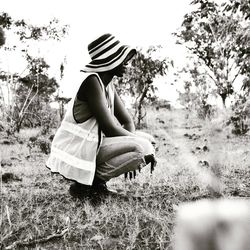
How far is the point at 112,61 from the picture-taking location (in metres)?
2.29

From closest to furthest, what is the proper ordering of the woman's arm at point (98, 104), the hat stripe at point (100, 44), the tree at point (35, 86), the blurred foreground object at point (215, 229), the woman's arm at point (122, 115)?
the blurred foreground object at point (215, 229)
the woman's arm at point (98, 104)
the hat stripe at point (100, 44)
the woman's arm at point (122, 115)
the tree at point (35, 86)

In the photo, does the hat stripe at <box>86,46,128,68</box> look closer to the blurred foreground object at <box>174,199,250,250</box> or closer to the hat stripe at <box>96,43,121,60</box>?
the hat stripe at <box>96,43,121,60</box>

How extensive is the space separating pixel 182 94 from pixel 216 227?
16609 millimetres

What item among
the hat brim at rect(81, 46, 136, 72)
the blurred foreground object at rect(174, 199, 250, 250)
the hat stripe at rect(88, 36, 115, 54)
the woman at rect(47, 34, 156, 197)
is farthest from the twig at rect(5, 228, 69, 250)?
the blurred foreground object at rect(174, 199, 250, 250)

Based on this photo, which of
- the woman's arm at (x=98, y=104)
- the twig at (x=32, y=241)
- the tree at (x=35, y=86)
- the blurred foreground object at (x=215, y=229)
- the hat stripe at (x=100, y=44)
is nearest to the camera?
the blurred foreground object at (x=215, y=229)

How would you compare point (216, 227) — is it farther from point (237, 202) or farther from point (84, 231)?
point (84, 231)

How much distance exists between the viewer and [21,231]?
74.5 inches

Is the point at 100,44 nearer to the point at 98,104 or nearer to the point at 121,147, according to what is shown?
the point at 98,104

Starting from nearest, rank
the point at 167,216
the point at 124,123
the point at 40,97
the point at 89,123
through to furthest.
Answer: the point at 167,216
the point at 89,123
the point at 124,123
the point at 40,97

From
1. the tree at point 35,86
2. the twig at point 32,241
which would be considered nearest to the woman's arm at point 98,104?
the twig at point 32,241

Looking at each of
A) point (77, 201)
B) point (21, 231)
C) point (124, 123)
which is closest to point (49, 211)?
point (77, 201)

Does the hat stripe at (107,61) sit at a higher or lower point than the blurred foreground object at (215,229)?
lower

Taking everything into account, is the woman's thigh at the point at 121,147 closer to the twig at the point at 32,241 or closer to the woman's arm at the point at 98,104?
the woman's arm at the point at 98,104

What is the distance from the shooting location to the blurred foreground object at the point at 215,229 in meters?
0.33
